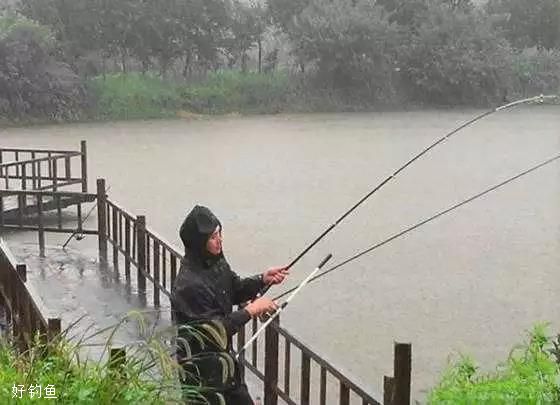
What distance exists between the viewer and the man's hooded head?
2631 millimetres

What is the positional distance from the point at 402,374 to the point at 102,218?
14.3ft

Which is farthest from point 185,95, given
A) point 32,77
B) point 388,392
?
point 388,392

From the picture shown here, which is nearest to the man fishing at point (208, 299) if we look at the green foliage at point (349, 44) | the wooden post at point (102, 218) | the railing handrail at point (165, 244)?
the railing handrail at point (165, 244)

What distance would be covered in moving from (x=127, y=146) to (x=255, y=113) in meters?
6.84

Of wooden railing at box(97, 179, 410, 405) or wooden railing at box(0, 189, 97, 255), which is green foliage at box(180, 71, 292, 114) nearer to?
wooden railing at box(0, 189, 97, 255)

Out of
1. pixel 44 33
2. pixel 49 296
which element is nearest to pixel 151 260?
pixel 49 296

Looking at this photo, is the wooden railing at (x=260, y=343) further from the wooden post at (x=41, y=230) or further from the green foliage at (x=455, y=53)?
the green foliage at (x=455, y=53)

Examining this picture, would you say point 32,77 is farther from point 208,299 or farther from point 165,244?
point 208,299

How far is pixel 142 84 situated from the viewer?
21891 millimetres

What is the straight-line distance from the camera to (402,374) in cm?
247

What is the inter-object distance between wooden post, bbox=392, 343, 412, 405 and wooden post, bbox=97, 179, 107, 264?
13.9 ft

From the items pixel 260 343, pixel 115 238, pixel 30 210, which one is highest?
pixel 115 238

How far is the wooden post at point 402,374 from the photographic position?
2441mm

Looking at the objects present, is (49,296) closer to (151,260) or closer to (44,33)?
(151,260)
